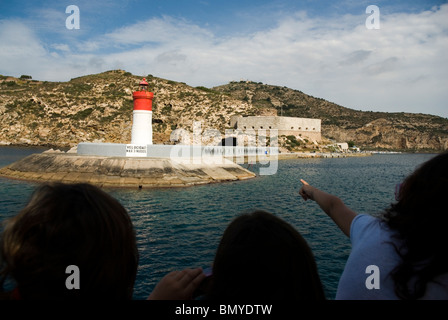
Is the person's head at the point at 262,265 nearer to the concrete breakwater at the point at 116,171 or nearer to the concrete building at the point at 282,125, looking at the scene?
the concrete breakwater at the point at 116,171

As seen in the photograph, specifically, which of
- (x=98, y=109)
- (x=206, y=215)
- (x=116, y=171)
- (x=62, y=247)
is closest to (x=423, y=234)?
(x=62, y=247)

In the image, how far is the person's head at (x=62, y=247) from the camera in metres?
1.09

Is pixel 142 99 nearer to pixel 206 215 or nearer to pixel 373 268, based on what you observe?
pixel 206 215

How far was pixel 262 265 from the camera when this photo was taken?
1.09 m

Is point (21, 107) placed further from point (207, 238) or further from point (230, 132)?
point (207, 238)

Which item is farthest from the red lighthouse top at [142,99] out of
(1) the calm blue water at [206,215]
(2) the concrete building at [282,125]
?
(2) the concrete building at [282,125]

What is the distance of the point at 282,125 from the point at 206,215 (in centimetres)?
5539

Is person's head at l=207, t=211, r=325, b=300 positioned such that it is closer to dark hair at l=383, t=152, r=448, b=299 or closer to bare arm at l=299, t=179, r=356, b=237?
dark hair at l=383, t=152, r=448, b=299

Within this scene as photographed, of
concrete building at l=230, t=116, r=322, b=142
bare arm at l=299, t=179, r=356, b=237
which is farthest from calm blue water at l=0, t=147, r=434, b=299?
concrete building at l=230, t=116, r=322, b=142

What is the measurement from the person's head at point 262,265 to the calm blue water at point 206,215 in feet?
14.1

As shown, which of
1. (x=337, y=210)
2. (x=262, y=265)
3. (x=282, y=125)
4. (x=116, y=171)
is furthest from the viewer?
(x=282, y=125)

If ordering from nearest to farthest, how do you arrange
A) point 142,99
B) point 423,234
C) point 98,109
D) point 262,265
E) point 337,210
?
1. point 262,265
2. point 423,234
3. point 337,210
4. point 142,99
5. point 98,109
